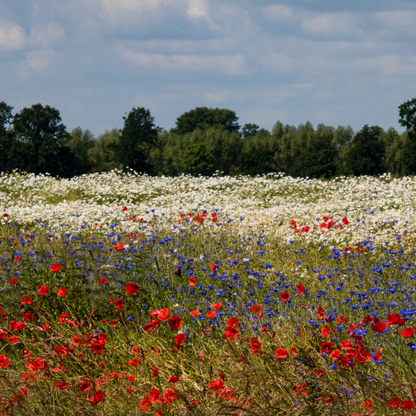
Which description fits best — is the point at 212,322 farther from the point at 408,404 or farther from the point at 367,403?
the point at 408,404

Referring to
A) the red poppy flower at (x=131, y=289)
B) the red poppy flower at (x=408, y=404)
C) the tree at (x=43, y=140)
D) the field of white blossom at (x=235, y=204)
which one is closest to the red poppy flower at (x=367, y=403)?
the red poppy flower at (x=408, y=404)

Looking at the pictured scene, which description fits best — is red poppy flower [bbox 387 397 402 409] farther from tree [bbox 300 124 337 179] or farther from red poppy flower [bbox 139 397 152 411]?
tree [bbox 300 124 337 179]

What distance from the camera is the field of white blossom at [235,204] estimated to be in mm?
9219

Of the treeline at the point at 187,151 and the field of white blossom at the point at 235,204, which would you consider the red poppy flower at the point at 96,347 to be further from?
the treeline at the point at 187,151

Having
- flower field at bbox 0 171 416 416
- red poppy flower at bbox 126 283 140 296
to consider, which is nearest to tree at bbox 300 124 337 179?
flower field at bbox 0 171 416 416

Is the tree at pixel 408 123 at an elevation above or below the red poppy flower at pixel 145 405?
above

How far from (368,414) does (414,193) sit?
11.9 m

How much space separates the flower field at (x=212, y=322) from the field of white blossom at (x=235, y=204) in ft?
0.36

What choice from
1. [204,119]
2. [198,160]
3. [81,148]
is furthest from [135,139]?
[204,119]

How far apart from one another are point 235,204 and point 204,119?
77892 mm

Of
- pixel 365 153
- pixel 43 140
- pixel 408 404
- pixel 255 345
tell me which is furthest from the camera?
pixel 365 153

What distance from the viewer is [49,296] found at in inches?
193

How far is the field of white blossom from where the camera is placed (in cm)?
922

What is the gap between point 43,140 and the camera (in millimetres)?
33906
